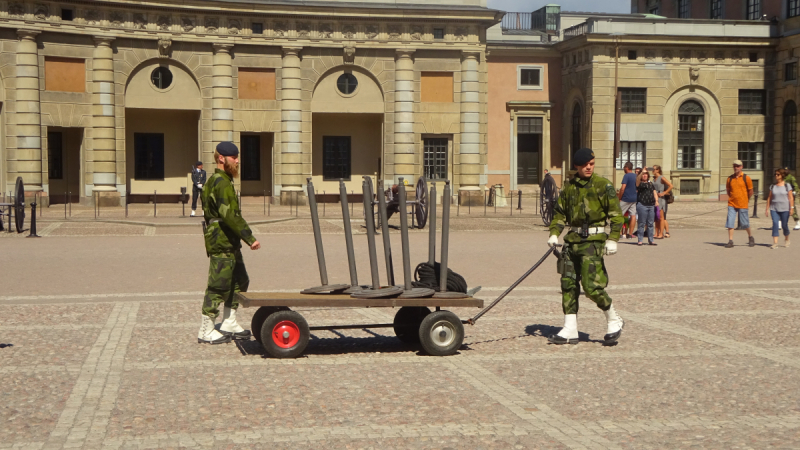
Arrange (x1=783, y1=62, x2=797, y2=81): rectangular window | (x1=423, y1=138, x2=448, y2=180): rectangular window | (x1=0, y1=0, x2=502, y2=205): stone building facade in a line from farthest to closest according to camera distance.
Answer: (x1=783, y1=62, x2=797, y2=81): rectangular window
(x1=423, y1=138, x2=448, y2=180): rectangular window
(x1=0, y1=0, x2=502, y2=205): stone building facade

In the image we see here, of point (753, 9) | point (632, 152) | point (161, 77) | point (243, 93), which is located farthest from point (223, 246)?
point (753, 9)

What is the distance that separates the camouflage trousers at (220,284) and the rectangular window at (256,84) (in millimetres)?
25139

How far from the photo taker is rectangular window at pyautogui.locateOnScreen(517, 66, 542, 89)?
41.3m

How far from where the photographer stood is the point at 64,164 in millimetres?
32906

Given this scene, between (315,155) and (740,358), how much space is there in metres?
28.1

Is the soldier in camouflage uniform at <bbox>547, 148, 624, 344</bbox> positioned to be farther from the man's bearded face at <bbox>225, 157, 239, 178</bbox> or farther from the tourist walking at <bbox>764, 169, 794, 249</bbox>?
the tourist walking at <bbox>764, 169, 794, 249</bbox>

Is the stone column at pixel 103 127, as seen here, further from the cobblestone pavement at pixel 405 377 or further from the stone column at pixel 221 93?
the cobblestone pavement at pixel 405 377

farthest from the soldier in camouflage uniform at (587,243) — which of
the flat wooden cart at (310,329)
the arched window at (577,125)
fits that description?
the arched window at (577,125)

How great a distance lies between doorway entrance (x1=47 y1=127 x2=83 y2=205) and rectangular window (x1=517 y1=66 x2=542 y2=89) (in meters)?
17.9

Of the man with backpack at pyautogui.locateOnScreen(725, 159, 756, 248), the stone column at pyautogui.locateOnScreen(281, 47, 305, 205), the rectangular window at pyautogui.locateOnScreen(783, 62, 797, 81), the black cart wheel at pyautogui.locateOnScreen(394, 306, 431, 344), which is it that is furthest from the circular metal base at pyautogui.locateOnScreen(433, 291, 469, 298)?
the rectangular window at pyautogui.locateOnScreen(783, 62, 797, 81)

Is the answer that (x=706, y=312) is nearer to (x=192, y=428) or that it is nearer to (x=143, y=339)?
(x=143, y=339)

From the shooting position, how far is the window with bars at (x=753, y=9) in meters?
42.7

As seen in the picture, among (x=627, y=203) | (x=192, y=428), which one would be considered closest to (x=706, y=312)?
(x=192, y=428)

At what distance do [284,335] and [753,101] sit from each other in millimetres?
36448
